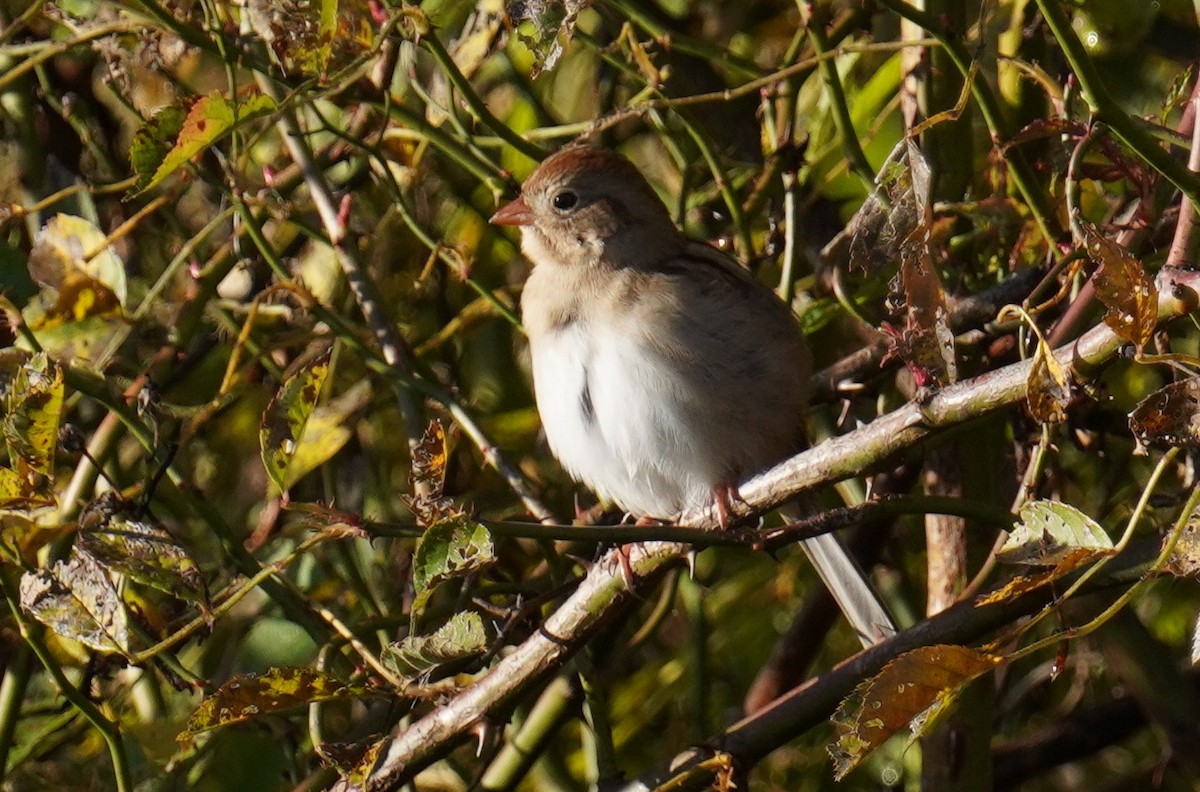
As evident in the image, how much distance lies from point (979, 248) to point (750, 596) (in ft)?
3.16

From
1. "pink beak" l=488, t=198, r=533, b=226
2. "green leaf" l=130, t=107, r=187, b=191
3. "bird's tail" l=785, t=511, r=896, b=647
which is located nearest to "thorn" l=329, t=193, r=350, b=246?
"pink beak" l=488, t=198, r=533, b=226

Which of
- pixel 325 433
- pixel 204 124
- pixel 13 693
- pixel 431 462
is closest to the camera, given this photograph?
pixel 431 462

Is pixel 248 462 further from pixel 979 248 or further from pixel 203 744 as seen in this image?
pixel 979 248

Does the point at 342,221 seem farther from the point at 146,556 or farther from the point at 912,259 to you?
the point at 912,259

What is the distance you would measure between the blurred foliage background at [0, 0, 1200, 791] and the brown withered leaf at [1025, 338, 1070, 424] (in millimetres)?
94

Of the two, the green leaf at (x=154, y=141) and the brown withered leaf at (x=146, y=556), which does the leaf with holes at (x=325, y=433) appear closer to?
the green leaf at (x=154, y=141)

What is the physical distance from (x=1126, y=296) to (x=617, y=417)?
1.49 meters

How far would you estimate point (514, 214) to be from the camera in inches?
126

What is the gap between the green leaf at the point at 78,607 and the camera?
204 cm

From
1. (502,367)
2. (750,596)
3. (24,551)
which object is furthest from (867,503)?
(502,367)

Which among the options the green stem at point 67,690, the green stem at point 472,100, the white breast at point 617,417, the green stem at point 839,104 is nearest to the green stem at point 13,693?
the green stem at point 67,690

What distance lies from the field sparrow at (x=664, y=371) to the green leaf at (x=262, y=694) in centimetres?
103

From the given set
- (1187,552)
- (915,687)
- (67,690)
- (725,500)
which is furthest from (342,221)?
(1187,552)

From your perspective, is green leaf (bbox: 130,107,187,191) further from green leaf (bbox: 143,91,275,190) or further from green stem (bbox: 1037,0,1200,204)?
green stem (bbox: 1037,0,1200,204)
